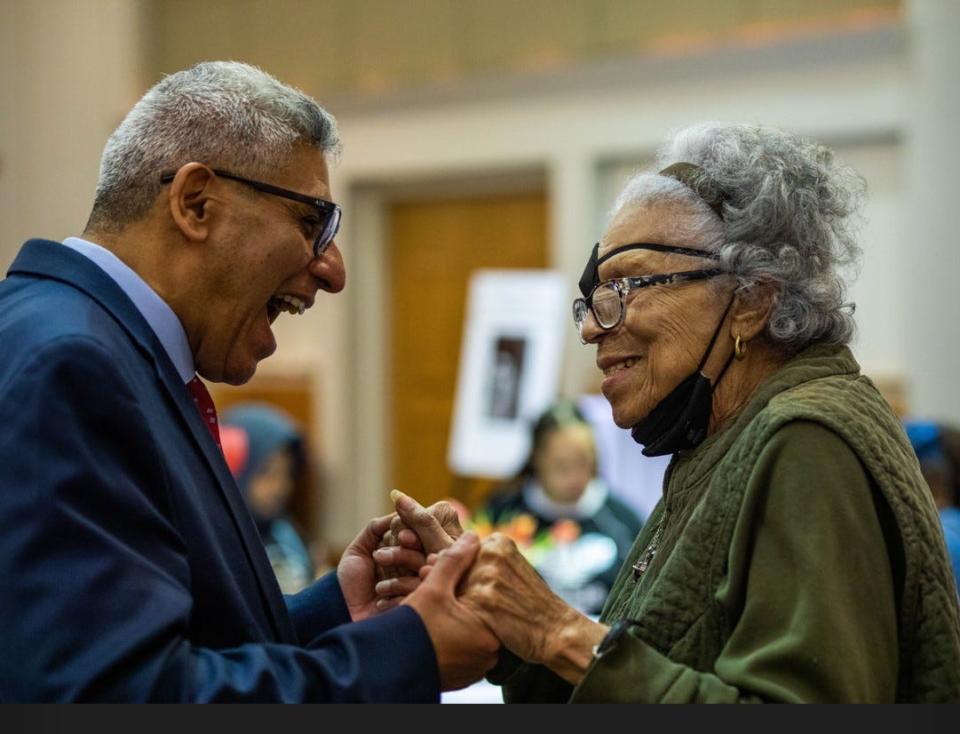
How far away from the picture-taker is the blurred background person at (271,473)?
17.7 ft

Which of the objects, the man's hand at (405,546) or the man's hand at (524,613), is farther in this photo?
the man's hand at (405,546)

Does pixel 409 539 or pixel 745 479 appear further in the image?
pixel 409 539

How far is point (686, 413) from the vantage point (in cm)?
182

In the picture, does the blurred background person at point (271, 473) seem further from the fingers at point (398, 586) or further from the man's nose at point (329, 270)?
the man's nose at point (329, 270)

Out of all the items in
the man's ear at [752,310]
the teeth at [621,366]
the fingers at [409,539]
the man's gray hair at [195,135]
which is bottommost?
the fingers at [409,539]

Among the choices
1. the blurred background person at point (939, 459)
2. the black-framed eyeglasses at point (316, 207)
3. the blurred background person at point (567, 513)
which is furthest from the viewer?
the blurred background person at point (567, 513)

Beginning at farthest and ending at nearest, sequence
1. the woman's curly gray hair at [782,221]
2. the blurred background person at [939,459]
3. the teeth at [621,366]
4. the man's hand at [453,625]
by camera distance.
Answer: the blurred background person at [939,459] → the teeth at [621,366] → the woman's curly gray hair at [782,221] → the man's hand at [453,625]

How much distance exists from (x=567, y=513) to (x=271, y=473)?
208 cm

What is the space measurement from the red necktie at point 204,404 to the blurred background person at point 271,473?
317 cm

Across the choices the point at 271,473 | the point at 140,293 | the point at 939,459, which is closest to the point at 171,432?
the point at 140,293

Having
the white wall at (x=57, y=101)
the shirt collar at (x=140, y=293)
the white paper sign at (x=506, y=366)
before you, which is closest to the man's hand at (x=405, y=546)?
the shirt collar at (x=140, y=293)

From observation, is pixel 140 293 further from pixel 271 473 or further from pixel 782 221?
pixel 271 473

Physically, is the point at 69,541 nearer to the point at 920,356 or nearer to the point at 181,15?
the point at 920,356

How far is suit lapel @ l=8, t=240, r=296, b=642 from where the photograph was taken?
1.56 meters
